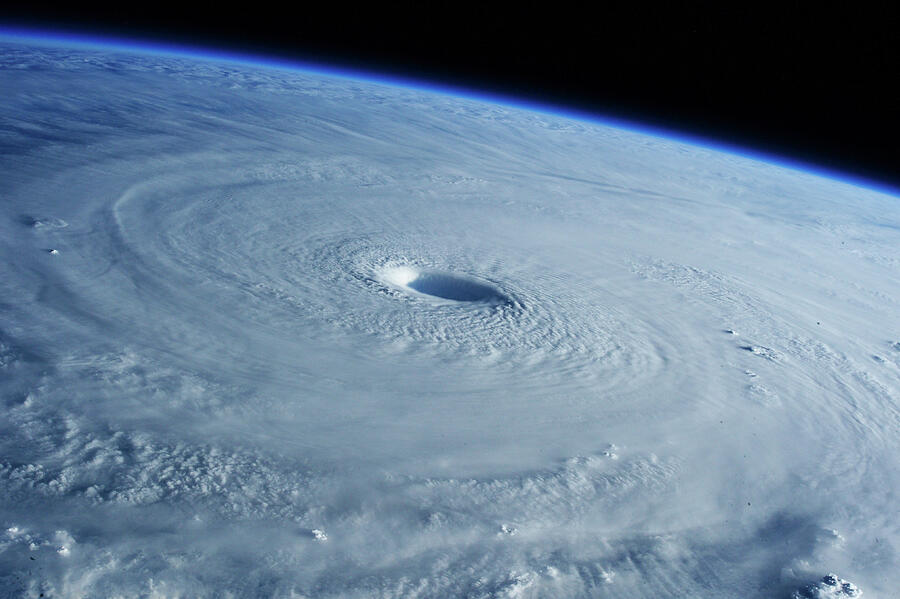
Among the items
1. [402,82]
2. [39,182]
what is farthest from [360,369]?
[402,82]

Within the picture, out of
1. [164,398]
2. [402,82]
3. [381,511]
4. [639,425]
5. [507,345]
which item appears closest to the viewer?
[381,511]

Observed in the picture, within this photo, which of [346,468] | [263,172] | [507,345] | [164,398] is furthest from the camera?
[263,172]

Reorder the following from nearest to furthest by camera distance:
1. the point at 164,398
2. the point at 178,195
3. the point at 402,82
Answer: the point at 164,398, the point at 178,195, the point at 402,82

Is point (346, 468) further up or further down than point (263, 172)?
further down

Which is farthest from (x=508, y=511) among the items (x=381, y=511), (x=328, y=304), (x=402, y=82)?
(x=402, y=82)

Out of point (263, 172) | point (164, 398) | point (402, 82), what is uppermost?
point (402, 82)

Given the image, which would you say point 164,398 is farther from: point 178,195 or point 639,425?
point 178,195

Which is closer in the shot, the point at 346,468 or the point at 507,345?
the point at 346,468

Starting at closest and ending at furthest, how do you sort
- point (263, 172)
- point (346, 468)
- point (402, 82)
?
1. point (346, 468)
2. point (263, 172)
3. point (402, 82)

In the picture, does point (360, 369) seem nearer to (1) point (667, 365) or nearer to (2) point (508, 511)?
(2) point (508, 511)
